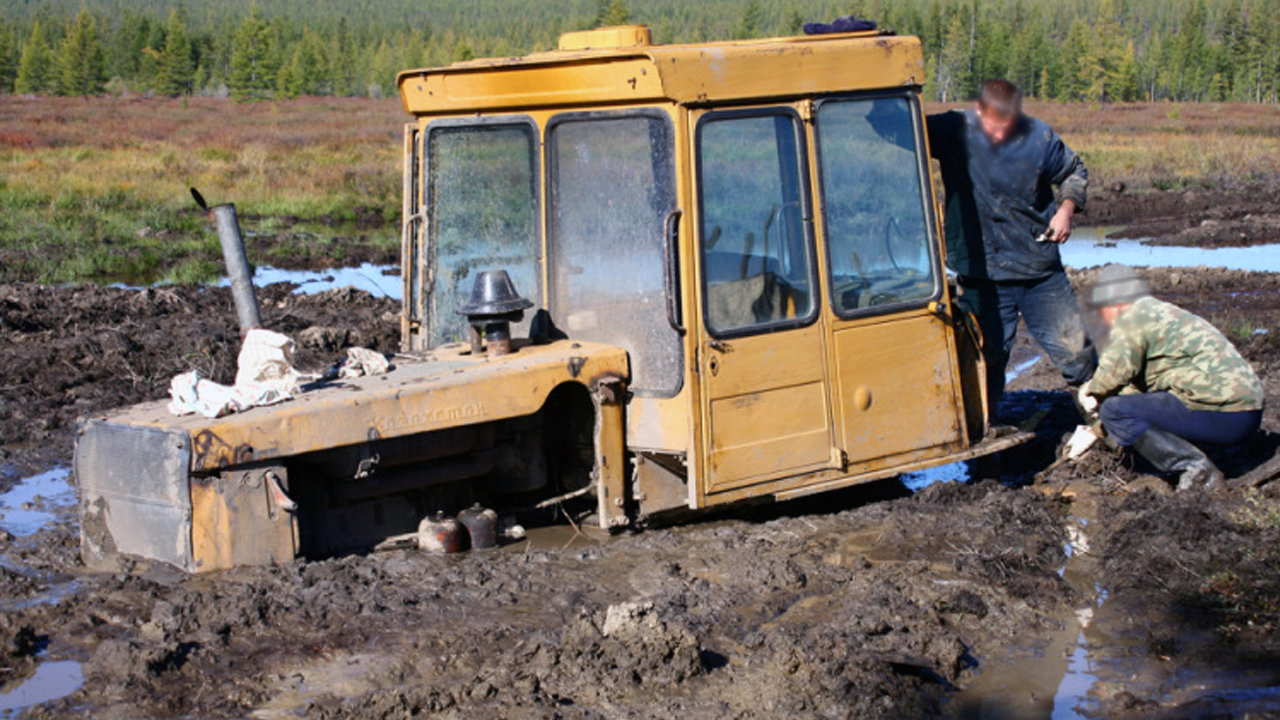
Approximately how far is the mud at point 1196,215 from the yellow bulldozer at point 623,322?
1389cm

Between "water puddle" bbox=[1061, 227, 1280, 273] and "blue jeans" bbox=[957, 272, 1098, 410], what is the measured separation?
8870mm

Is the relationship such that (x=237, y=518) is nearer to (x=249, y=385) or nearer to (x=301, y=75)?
(x=249, y=385)

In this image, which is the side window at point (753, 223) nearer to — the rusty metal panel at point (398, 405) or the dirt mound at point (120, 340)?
the rusty metal panel at point (398, 405)

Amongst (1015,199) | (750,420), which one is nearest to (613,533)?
(750,420)

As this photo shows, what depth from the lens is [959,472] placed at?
7.56 meters

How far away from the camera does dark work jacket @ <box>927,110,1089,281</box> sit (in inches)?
265

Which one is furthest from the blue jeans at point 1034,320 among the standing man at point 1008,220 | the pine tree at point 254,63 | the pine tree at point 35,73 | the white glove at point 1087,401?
the pine tree at point 35,73

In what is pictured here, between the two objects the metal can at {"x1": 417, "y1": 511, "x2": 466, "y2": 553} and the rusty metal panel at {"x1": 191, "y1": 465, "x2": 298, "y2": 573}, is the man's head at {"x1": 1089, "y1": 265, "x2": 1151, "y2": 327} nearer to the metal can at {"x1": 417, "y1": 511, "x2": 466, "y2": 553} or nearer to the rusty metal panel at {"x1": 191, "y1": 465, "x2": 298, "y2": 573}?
the metal can at {"x1": 417, "y1": 511, "x2": 466, "y2": 553}

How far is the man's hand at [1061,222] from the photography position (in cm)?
659

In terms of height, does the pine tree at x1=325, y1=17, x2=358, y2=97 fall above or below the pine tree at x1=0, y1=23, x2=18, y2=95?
above

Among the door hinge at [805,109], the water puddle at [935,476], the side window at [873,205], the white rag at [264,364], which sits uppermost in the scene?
the door hinge at [805,109]

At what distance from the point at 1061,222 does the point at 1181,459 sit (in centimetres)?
133

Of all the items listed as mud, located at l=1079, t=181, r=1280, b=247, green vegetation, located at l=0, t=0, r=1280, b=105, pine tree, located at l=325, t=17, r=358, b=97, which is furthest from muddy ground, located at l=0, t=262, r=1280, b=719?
pine tree, located at l=325, t=17, r=358, b=97

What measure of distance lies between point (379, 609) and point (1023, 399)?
5.46m
